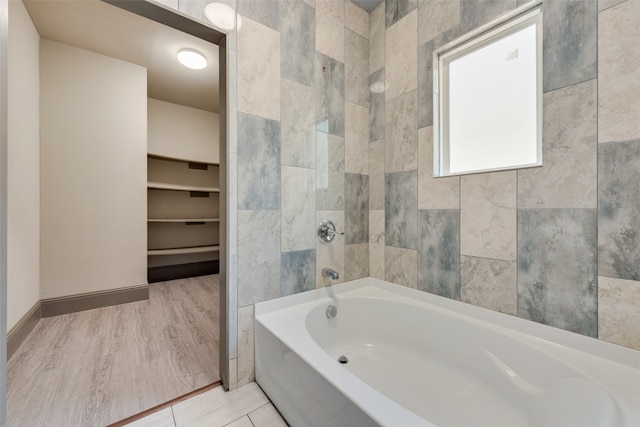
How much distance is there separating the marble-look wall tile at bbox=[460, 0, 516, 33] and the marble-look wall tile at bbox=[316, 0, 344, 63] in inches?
31.6

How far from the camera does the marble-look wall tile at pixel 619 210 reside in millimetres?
967

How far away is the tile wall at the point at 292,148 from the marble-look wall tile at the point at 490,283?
77cm

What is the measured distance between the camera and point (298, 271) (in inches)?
64.9

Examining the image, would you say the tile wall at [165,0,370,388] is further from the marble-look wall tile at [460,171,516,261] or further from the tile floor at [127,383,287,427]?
the marble-look wall tile at [460,171,516,261]

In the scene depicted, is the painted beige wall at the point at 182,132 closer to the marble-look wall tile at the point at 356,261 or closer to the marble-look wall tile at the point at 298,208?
the marble-look wall tile at the point at 298,208

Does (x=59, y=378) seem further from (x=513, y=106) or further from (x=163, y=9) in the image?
(x=513, y=106)

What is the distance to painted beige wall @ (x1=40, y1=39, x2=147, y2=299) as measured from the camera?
231 cm

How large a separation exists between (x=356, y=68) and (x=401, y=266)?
1.58 m

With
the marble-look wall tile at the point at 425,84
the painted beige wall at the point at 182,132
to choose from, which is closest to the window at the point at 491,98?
the marble-look wall tile at the point at 425,84

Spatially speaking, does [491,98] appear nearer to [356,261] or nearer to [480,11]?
[480,11]

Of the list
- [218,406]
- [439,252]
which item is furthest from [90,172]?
[439,252]

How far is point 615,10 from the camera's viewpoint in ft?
3.28

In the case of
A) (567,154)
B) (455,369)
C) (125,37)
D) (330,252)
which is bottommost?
(455,369)

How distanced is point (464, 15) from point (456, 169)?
90 centimetres
